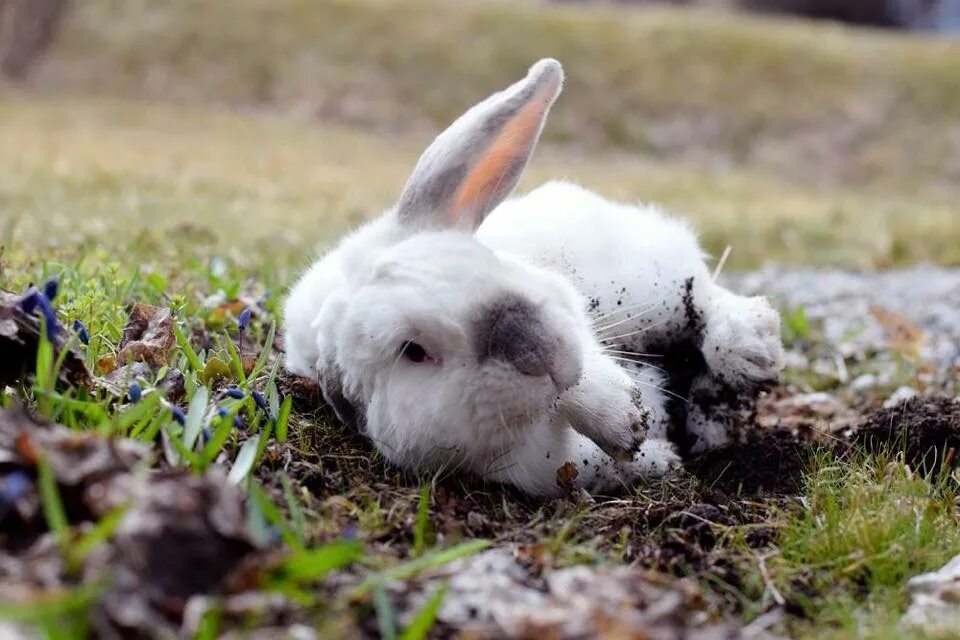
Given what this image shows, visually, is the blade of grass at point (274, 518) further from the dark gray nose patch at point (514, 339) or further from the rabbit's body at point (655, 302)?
the rabbit's body at point (655, 302)

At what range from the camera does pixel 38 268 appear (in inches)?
172

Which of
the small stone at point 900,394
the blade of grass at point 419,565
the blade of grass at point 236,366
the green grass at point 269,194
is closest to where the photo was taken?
the blade of grass at point 419,565

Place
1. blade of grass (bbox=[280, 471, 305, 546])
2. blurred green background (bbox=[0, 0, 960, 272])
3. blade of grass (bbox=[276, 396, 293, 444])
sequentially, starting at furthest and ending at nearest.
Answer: blurred green background (bbox=[0, 0, 960, 272])
blade of grass (bbox=[276, 396, 293, 444])
blade of grass (bbox=[280, 471, 305, 546])

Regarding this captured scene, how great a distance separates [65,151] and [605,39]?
11.6m

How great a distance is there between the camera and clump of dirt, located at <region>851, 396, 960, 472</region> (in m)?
3.47

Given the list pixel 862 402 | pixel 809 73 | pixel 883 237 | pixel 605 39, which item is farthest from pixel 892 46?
pixel 862 402

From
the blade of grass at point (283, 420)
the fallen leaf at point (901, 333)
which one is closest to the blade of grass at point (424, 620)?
the blade of grass at point (283, 420)

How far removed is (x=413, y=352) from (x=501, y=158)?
2.60ft

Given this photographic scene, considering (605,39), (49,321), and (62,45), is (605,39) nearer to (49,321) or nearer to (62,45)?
(62,45)

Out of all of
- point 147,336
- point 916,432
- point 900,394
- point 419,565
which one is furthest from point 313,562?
point 900,394

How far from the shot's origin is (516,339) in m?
2.67

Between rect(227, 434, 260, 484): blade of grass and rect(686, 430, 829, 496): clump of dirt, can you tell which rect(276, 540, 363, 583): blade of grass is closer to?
rect(227, 434, 260, 484): blade of grass

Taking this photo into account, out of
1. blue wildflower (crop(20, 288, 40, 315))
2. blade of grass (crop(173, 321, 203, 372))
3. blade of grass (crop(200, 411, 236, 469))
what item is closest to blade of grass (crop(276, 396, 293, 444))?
blade of grass (crop(200, 411, 236, 469))

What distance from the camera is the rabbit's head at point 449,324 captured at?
2684mm
